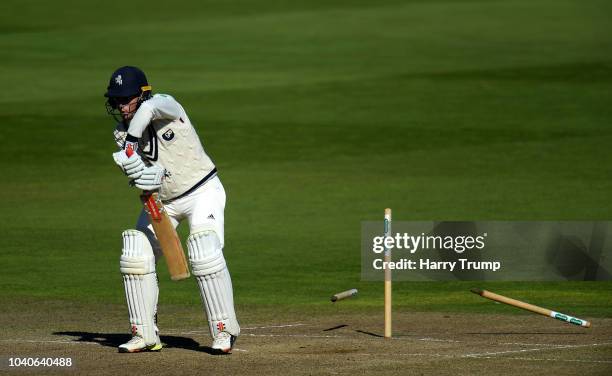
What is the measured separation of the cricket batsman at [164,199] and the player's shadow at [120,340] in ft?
0.93

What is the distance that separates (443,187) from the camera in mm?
21047

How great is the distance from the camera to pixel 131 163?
9555 millimetres

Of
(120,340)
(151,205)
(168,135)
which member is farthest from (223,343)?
(168,135)

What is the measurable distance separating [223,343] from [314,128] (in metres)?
17.0

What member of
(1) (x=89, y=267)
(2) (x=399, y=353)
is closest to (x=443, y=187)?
(1) (x=89, y=267)

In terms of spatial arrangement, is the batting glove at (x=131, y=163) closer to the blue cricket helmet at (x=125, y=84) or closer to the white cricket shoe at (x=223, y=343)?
the blue cricket helmet at (x=125, y=84)

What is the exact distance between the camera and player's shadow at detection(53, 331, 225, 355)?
10.1m

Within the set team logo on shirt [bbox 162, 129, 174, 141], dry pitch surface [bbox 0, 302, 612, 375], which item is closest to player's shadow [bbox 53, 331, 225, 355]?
dry pitch surface [bbox 0, 302, 612, 375]

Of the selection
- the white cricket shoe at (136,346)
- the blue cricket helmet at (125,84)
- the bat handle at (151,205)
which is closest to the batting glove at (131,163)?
the bat handle at (151,205)

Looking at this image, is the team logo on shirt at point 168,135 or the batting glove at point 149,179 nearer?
the batting glove at point 149,179

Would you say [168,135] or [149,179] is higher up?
[168,135]

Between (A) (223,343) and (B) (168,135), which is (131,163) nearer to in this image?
(B) (168,135)

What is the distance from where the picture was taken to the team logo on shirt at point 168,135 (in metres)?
9.91

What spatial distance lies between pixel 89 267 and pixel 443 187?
7272 millimetres
